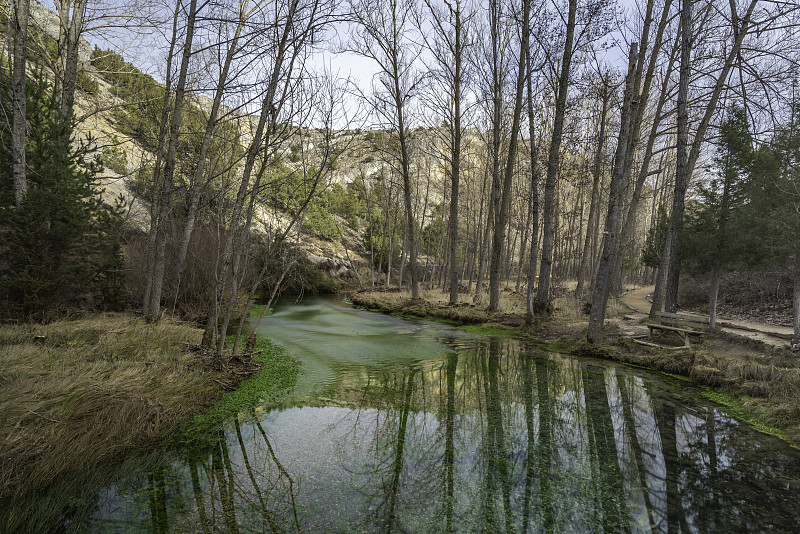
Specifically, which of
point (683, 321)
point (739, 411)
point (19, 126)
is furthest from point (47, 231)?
point (683, 321)

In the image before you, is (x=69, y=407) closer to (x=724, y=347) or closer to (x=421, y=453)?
(x=421, y=453)

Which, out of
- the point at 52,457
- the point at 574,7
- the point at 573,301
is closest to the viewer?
the point at 52,457

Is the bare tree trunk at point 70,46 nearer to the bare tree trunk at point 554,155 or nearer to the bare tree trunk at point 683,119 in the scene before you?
the bare tree trunk at point 554,155

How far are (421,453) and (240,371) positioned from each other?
12.3 feet

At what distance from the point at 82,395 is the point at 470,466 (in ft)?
14.0

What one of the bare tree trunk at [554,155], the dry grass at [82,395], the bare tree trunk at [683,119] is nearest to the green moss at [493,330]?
the bare tree trunk at [554,155]

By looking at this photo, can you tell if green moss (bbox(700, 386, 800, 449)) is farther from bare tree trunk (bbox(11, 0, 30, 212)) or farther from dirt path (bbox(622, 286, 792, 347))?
bare tree trunk (bbox(11, 0, 30, 212))

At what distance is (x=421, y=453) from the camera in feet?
14.5

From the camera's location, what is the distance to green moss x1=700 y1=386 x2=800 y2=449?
5.10 meters


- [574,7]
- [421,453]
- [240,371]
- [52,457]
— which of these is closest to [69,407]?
[52,457]

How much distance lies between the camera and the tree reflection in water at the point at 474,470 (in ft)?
10.7

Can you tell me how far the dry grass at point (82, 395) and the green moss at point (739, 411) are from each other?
25.6 feet

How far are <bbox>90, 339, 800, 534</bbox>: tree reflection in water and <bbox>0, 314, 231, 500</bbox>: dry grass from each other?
2.22 feet

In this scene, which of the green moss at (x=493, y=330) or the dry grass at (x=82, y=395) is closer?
the dry grass at (x=82, y=395)
